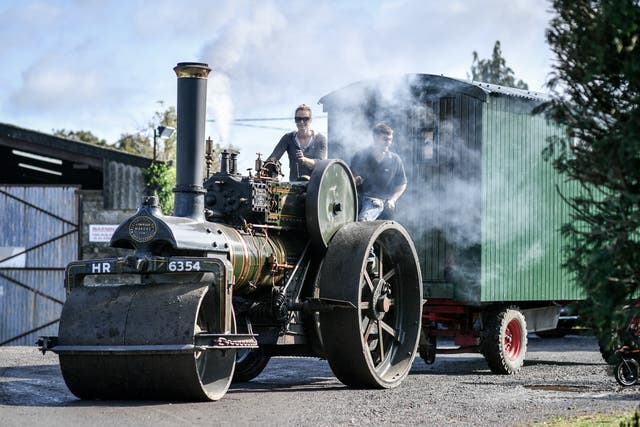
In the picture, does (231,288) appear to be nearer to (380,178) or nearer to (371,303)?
(371,303)

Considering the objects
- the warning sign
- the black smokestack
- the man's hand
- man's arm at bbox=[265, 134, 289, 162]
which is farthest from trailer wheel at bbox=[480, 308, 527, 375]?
the warning sign

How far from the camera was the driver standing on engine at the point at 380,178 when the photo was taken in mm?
11656

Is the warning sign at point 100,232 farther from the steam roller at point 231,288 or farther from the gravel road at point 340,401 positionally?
the steam roller at point 231,288

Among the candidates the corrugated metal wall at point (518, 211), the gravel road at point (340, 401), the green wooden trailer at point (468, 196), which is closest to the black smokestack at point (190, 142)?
the gravel road at point (340, 401)

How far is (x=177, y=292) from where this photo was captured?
8289 millimetres

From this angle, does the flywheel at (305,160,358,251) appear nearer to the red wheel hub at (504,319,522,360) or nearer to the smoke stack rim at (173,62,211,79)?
the smoke stack rim at (173,62,211,79)

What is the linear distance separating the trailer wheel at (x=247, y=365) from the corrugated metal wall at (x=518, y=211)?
284 centimetres

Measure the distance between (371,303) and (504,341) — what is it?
104 inches

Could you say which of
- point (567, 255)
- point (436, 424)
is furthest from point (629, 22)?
point (436, 424)

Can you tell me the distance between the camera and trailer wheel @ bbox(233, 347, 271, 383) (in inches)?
436

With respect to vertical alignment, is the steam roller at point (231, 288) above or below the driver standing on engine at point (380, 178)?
below

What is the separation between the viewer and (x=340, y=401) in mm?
8977

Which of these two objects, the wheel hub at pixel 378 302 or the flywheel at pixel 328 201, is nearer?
the flywheel at pixel 328 201

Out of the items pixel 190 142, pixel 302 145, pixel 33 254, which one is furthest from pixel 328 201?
pixel 33 254
